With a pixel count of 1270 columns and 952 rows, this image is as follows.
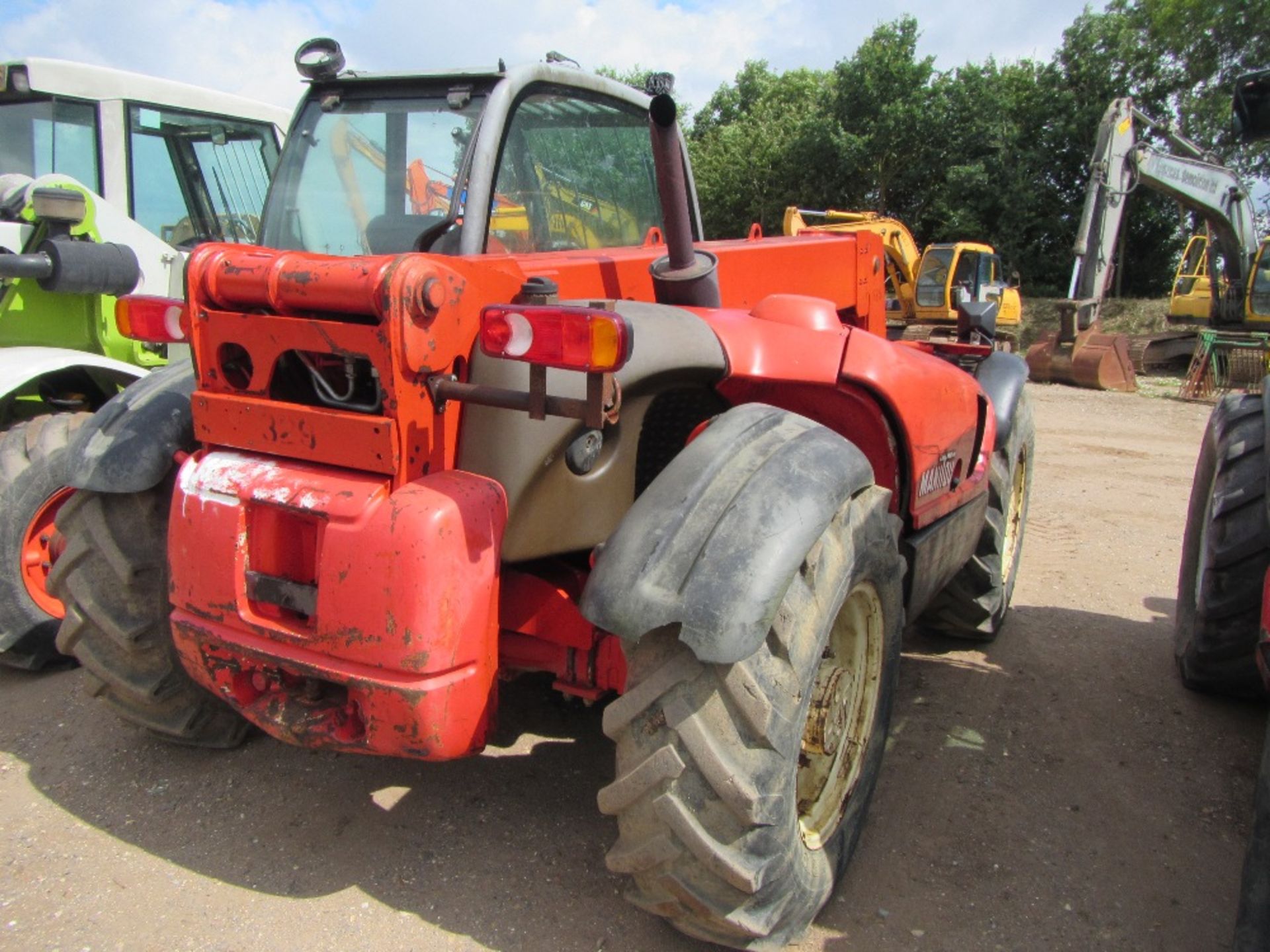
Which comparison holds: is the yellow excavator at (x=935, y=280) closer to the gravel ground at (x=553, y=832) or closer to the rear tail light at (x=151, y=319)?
the gravel ground at (x=553, y=832)

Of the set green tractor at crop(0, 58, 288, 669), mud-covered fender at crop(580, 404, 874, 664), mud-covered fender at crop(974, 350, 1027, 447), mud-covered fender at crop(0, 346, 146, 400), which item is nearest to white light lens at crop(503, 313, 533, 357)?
mud-covered fender at crop(580, 404, 874, 664)

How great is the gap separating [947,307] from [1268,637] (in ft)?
49.6

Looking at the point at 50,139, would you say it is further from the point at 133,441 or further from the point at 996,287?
the point at 996,287

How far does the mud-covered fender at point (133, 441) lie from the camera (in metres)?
2.52

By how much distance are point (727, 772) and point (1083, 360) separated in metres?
13.5

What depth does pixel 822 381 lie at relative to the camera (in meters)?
2.55

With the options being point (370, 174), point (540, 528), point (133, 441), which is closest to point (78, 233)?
point (370, 174)

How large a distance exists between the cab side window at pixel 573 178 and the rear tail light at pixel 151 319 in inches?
34.9

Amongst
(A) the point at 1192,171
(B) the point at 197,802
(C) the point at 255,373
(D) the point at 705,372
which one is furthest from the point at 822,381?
(A) the point at 1192,171

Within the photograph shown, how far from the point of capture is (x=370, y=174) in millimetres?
3170

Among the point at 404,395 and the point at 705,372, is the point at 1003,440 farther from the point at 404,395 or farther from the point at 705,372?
the point at 404,395

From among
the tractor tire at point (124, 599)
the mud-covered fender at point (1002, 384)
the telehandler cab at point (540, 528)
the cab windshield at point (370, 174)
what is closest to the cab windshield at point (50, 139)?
the cab windshield at point (370, 174)

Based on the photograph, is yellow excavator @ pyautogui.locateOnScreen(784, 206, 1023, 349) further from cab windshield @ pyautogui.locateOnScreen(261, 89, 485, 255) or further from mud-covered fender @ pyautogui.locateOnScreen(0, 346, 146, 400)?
cab windshield @ pyautogui.locateOnScreen(261, 89, 485, 255)

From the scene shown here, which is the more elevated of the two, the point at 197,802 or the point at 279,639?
the point at 279,639
